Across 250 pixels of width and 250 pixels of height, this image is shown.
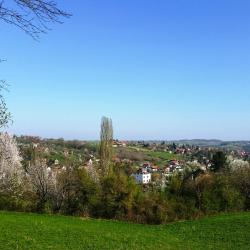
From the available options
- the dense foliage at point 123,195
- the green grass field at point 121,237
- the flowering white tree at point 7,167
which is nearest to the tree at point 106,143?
the flowering white tree at point 7,167

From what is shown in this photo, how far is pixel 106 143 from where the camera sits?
5122 cm

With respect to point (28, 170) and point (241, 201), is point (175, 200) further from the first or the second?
point (28, 170)

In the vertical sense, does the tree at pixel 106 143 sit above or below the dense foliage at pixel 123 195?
above

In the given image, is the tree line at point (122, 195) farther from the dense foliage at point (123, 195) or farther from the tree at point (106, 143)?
the tree at point (106, 143)

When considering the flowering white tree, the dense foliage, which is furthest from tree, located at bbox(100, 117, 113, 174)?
the dense foliage

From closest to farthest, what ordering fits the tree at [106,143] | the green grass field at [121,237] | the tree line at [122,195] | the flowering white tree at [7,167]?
the green grass field at [121,237] → the tree line at [122,195] → the flowering white tree at [7,167] → the tree at [106,143]

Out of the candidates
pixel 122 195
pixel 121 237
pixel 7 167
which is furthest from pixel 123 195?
pixel 121 237

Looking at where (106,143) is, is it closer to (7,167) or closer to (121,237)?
(7,167)

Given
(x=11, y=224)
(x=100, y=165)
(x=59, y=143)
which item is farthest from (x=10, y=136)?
(x=59, y=143)

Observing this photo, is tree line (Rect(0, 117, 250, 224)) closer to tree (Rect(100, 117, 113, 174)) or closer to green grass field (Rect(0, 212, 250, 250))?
green grass field (Rect(0, 212, 250, 250))

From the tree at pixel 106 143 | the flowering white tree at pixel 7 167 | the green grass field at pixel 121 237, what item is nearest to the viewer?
the green grass field at pixel 121 237

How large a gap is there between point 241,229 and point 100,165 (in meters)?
28.1

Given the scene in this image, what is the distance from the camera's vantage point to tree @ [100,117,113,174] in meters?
47.0

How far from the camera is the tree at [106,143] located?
4698cm
